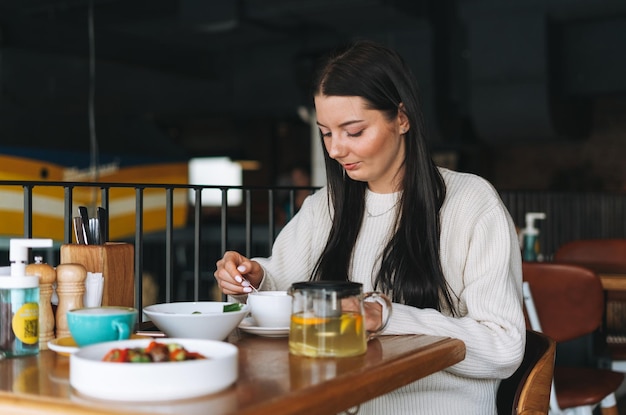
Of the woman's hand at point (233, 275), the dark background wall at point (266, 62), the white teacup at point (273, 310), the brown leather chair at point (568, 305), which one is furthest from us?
the dark background wall at point (266, 62)

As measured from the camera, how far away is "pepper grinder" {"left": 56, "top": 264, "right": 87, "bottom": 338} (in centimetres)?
129

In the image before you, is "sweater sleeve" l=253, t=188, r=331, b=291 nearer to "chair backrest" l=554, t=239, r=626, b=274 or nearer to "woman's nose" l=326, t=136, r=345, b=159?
"woman's nose" l=326, t=136, r=345, b=159

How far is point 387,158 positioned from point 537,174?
10.0m

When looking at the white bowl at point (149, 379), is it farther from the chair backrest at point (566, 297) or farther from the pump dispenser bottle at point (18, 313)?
the chair backrest at point (566, 297)

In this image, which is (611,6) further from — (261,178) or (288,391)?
(261,178)

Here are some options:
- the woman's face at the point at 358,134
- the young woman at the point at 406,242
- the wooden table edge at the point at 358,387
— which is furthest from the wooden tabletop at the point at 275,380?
the woman's face at the point at 358,134

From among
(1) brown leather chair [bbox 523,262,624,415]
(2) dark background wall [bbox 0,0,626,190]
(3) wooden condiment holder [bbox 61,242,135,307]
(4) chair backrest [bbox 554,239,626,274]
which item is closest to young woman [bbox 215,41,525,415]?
(3) wooden condiment holder [bbox 61,242,135,307]

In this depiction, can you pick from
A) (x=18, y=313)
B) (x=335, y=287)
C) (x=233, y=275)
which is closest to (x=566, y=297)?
(x=233, y=275)

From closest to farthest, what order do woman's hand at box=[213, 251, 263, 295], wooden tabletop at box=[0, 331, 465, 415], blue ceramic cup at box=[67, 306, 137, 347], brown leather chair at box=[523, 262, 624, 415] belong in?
wooden tabletop at box=[0, 331, 465, 415] < blue ceramic cup at box=[67, 306, 137, 347] < woman's hand at box=[213, 251, 263, 295] < brown leather chair at box=[523, 262, 624, 415]

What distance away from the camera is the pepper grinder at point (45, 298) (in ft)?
4.14

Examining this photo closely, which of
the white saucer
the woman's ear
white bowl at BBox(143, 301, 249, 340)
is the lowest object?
the white saucer

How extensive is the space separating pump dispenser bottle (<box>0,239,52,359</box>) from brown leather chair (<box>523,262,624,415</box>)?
1.78m

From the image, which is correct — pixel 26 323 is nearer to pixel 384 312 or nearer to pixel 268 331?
pixel 268 331

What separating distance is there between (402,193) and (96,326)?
31.3 inches
